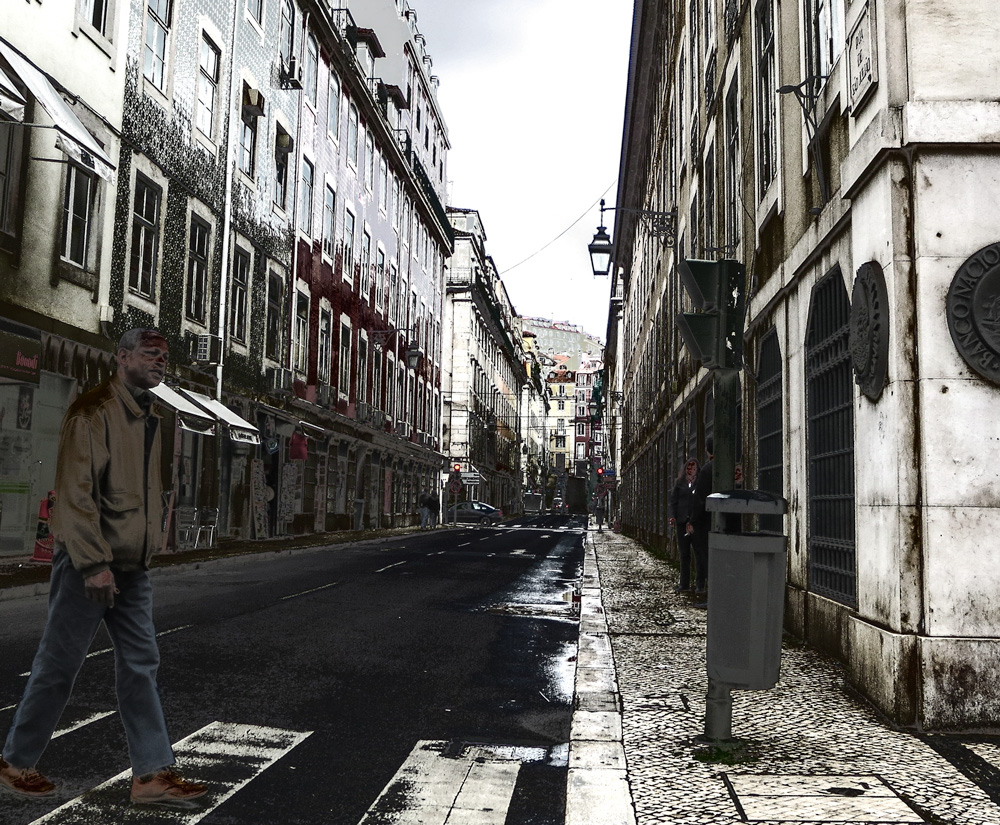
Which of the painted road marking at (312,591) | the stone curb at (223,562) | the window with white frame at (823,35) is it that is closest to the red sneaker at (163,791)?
the window with white frame at (823,35)

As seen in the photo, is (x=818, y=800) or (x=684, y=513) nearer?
(x=818, y=800)

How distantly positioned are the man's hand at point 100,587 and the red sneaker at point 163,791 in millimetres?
724

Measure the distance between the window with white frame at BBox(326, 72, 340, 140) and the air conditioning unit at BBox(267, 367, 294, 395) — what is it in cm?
960

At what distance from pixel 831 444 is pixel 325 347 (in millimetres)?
25485

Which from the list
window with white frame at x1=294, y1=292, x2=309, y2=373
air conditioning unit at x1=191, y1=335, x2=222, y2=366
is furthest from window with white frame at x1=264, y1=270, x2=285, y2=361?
air conditioning unit at x1=191, y1=335, x2=222, y2=366

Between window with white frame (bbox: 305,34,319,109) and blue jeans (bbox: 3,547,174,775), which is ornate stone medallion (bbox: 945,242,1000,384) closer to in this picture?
blue jeans (bbox: 3,547,174,775)

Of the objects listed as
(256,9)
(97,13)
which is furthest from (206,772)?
(256,9)

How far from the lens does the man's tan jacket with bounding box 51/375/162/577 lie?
11.7 feet

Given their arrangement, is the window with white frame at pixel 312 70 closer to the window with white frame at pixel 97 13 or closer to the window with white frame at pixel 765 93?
the window with white frame at pixel 97 13

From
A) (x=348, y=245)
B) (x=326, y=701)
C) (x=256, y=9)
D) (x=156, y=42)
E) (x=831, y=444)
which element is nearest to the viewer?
(x=326, y=701)

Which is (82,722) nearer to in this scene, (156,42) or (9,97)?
(9,97)

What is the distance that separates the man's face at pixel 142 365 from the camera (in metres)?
3.87

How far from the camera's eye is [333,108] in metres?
31.8

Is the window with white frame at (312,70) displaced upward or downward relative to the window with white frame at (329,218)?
upward
